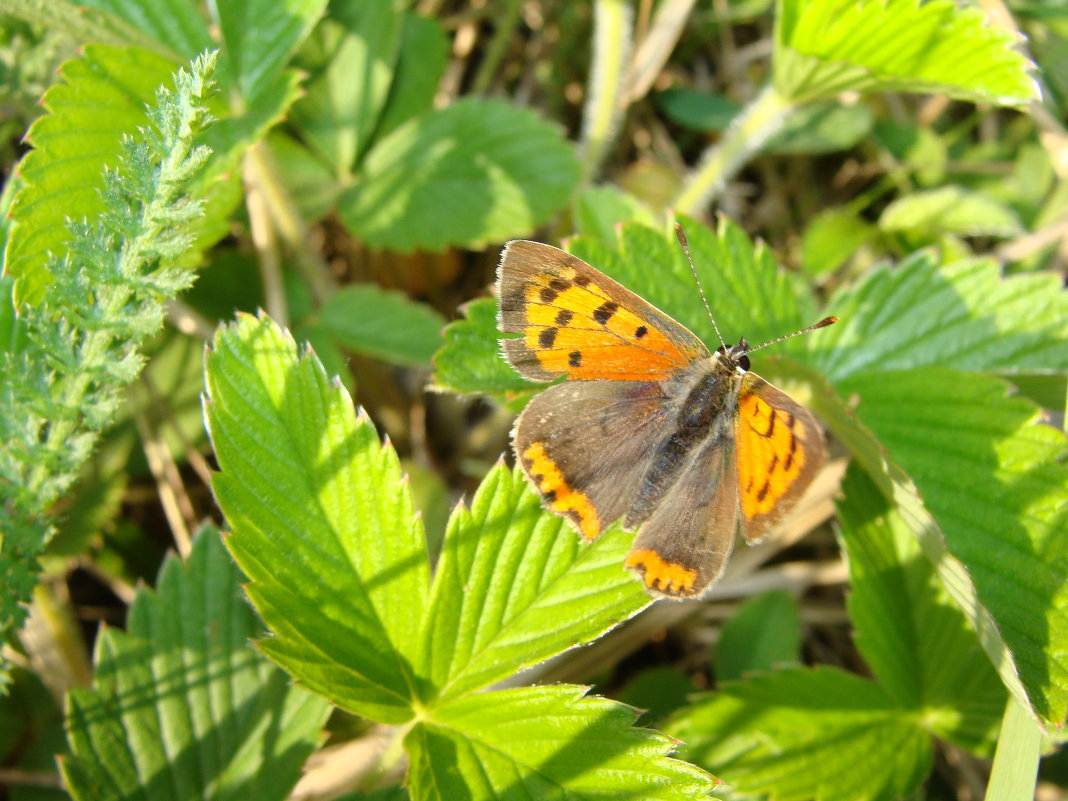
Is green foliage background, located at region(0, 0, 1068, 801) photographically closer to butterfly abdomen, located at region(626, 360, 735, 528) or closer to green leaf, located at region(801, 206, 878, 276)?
green leaf, located at region(801, 206, 878, 276)

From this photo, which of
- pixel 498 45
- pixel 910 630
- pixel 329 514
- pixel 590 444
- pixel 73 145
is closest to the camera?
pixel 329 514

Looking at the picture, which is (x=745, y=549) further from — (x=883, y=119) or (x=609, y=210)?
(x=883, y=119)

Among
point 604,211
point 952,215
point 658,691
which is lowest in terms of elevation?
point 658,691

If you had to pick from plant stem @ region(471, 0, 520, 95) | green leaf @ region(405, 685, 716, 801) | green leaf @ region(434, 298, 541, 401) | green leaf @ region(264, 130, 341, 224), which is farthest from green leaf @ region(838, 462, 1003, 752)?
plant stem @ region(471, 0, 520, 95)

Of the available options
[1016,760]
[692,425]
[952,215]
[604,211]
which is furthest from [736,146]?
[1016,760]

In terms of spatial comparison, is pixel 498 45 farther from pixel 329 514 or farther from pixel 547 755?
pixel 547 755

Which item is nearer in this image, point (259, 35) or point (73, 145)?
point (73, 145)

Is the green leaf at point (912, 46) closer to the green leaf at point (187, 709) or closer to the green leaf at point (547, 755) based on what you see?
the green leaf at point (547, 755)
